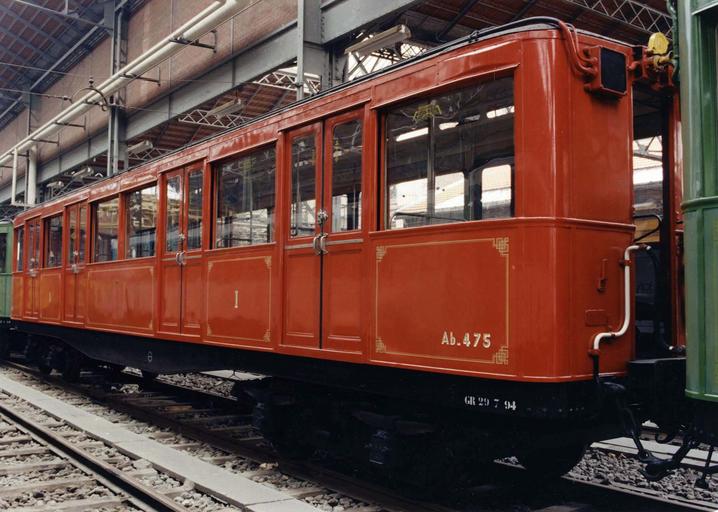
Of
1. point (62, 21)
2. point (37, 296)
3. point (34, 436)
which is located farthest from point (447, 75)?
point (62, 21)

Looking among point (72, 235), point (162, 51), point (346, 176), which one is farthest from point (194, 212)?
point (162, 51)

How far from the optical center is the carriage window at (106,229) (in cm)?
959

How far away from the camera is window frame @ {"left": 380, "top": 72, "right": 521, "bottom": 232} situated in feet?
14.6

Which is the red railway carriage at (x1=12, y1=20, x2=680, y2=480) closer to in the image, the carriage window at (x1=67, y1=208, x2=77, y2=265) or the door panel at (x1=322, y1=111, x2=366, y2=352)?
the door panel at (x1=322, y1=111, x2=366, y2=352)

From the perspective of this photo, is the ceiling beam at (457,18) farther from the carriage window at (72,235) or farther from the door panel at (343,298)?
the door panel at (343,298)

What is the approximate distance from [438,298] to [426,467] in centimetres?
128

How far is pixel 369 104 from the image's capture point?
5.40 metres

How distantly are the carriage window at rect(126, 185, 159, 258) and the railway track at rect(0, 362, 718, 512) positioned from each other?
1988 mm

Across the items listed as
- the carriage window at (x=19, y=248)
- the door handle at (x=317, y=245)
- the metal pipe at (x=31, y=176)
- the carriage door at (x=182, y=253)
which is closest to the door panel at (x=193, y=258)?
the carriage door at (x=182, y=253)

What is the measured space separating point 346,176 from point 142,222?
408cm

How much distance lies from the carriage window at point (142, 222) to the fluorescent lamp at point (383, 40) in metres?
5.09

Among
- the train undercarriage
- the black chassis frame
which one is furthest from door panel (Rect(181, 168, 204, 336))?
the train undercarriage

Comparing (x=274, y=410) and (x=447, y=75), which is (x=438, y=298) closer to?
(x=447, y=75)

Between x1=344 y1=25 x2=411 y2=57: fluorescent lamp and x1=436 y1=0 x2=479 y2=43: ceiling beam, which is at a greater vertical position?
x1=436 y1=0 x2=479 y2=43: ceiling beam
